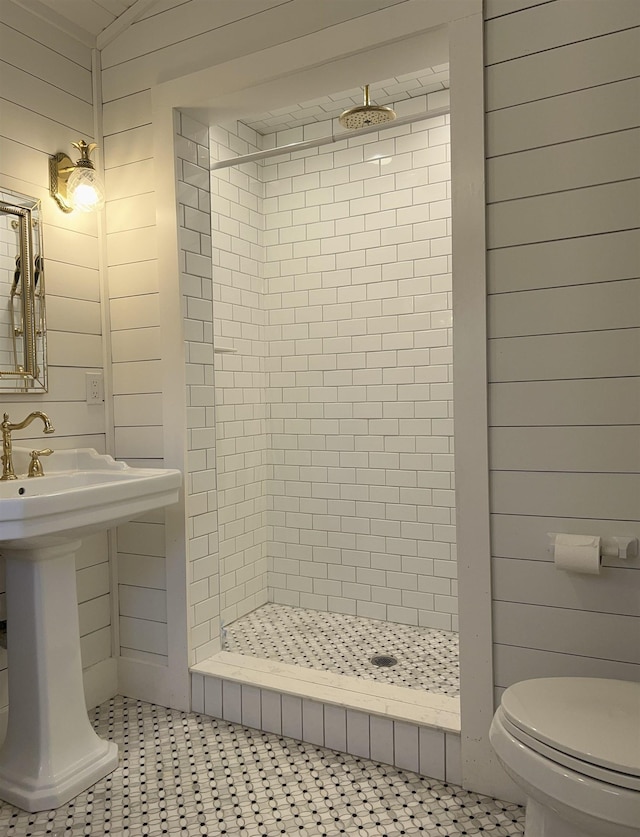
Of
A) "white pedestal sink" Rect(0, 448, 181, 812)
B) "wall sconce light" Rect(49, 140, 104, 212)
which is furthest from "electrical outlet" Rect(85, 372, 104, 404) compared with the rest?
"wall sconce light" Rect(49, 140, 104, 212)

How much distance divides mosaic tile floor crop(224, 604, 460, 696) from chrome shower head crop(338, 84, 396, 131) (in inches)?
84.9

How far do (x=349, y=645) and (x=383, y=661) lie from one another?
→ 9.3 inches

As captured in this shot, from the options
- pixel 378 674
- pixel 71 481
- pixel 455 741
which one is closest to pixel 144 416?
pixel 71 481

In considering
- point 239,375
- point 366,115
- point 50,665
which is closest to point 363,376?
point 239,375

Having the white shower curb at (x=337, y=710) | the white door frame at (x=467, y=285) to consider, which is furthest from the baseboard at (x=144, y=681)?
the white door frame at (x=467, y=285)

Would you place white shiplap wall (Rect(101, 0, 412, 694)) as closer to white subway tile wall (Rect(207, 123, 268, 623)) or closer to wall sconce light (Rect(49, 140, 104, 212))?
wall sconce light (Rect(49, 140, 104, 212))

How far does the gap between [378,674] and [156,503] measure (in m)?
1.20

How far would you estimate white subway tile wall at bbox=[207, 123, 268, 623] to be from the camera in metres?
3.15

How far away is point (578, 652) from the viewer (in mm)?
1695

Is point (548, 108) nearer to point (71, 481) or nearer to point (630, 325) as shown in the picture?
point (630, 325)

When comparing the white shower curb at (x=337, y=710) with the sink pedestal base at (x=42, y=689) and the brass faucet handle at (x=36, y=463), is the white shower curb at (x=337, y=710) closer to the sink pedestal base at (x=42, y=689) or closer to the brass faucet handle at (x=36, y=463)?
the sink pedestal base at (x=42, y=689)

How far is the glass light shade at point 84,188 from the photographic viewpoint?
87.9 inches

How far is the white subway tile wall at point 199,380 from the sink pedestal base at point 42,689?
1.64 feet

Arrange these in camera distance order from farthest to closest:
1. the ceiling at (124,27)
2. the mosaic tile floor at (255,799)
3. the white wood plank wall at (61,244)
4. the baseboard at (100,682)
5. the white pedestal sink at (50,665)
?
the baseboard at (100,682) → the ceiling at (124,27) → the white wood plank wall at (61,244) → the white pedestal sink at (50,665) → the mosaic tile floor at (255,799)
